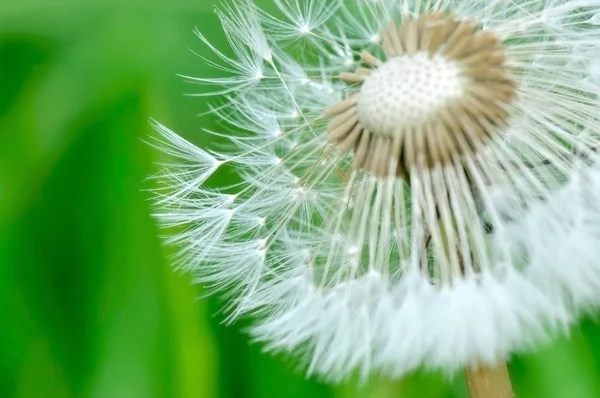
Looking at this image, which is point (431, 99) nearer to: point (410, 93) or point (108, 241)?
point (410, 93)

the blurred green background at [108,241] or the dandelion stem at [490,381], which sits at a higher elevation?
the blurred green background at [108,241]

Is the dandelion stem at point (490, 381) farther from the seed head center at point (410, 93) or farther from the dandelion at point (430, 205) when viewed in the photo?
the seed head center at point (410, 93)

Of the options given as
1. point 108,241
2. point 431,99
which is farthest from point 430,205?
point 108,241

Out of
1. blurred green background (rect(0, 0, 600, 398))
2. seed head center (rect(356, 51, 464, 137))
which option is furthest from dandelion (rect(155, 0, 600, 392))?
blurred green background (rect(0, 0, 600, 398))

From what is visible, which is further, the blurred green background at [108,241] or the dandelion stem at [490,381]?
the blurred green background at [108,241]

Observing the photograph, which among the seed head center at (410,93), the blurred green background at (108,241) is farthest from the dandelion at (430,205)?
the blurred green background at (108,241)
